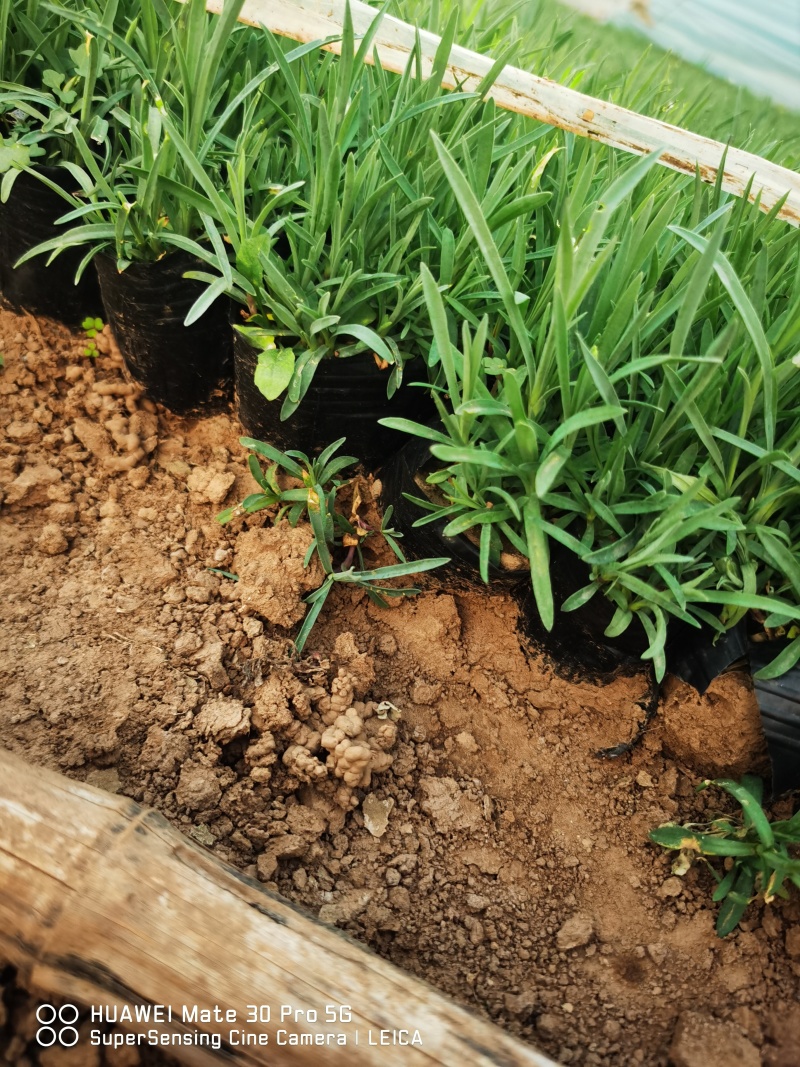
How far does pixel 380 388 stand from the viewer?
1.42 m

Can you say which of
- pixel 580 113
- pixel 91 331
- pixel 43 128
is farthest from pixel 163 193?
pixel 580 113

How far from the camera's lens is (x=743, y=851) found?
118cm

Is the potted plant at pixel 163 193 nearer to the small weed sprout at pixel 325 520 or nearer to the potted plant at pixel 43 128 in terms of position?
the potted plant at pixel 43 128

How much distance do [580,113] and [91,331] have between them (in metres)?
1.18

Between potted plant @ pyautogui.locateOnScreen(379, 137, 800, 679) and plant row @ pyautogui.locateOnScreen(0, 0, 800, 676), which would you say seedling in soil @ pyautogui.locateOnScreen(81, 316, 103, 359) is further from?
potted plant @ pyautogui.locateOnScreen(379, 137, 800, 679)

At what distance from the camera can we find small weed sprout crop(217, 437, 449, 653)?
4.53ft

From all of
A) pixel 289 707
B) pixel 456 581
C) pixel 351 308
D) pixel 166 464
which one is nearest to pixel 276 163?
pixel 351 308

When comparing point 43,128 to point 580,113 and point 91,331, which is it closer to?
point 91,331

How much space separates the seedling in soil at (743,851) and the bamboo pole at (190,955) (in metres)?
0.52

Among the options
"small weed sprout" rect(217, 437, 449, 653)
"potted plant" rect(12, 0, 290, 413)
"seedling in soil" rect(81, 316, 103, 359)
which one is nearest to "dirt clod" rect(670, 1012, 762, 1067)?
"small weed sprout" rect(217, 437, 449, 653)

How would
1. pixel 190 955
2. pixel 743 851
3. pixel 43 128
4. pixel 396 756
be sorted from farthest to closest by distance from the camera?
pixel 43 128, pixel 396 756, pixel 743 851, pixel 190 955

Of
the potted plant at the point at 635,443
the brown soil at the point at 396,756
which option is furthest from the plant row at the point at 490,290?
the brown soil at the point at 396,756

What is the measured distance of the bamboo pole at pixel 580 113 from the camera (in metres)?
1.35

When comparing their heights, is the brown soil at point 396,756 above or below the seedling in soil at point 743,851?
below
